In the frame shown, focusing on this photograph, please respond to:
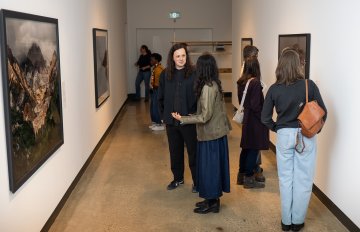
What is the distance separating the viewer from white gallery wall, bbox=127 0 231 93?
40.7 feet

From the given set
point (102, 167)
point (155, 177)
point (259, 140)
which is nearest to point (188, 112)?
point (259, 140)

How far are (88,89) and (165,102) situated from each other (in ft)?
5.76

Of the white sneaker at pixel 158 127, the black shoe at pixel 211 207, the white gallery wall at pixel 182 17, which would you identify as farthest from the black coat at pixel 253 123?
the white gallery wall at pixel 182 17

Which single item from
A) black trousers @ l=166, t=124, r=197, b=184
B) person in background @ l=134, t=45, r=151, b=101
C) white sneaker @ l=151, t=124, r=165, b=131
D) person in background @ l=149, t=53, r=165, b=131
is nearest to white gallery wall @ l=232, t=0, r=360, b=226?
black trousers @ l=166, t=124, r=197, b=184

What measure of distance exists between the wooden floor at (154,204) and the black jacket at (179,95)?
87cm

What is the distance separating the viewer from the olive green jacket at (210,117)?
12.3 feet

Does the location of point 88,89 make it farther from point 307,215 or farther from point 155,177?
point 307,215

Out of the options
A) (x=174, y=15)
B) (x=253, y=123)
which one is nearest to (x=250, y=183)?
(x=253, y=123)

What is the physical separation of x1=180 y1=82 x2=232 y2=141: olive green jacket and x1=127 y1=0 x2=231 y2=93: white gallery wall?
9.03 m

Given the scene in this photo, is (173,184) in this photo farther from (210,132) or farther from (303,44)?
(303,44)

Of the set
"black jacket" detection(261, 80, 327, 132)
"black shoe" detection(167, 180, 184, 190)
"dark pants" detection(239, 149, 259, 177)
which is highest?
"black jacket" detection(261, 80, 327, 132)

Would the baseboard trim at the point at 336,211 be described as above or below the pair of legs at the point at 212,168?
below

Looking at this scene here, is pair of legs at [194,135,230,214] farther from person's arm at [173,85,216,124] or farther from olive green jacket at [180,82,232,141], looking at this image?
person's arm at [173,85,216,124]

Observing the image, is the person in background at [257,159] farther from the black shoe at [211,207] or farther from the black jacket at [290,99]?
the black jacket at [290,99]
